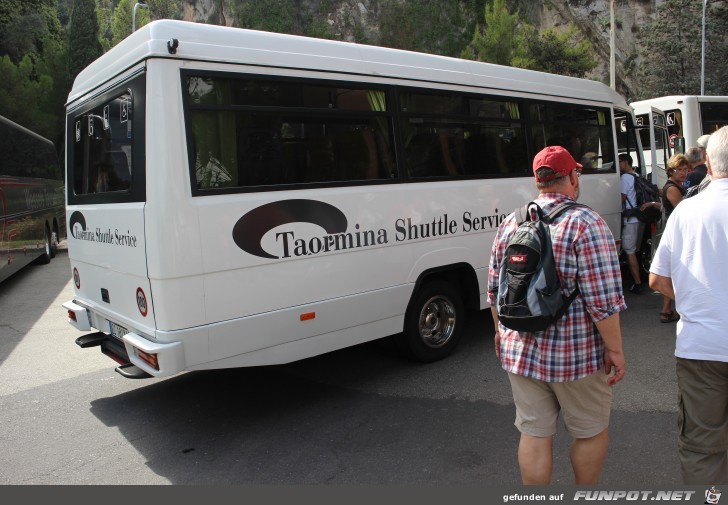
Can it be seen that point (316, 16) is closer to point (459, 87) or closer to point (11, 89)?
point (11, 89)

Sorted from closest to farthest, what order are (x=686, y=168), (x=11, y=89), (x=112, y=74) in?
(x=112, y=74), (x=686, y=168), (x=11, y=89)

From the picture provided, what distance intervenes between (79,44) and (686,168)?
4219 centimetres

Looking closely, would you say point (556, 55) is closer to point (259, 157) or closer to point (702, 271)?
point (259, 157)

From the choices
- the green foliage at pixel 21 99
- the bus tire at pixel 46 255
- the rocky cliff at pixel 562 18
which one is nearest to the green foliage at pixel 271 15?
the rocky cliff at pixel 562 18


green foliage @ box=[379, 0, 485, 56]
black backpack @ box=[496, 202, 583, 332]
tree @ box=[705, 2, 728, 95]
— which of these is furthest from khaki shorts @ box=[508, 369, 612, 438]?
green foliage @ box=[379, 0, 485, 56]

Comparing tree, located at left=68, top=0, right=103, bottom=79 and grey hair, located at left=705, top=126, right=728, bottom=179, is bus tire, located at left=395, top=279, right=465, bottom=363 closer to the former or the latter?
grey hair, located at left=705, top=126, right=728, bottom=179

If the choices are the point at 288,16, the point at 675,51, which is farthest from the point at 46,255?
the point at 675,51

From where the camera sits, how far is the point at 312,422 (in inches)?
168

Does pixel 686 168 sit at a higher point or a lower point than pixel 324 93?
lower

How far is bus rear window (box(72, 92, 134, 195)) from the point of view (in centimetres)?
412

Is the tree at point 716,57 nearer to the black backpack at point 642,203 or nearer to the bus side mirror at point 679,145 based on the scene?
the bus side mirror at point 679,145

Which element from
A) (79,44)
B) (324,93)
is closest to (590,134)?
(324,93)

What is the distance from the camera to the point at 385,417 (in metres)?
4.29

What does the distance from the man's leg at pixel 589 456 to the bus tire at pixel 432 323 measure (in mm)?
2577
